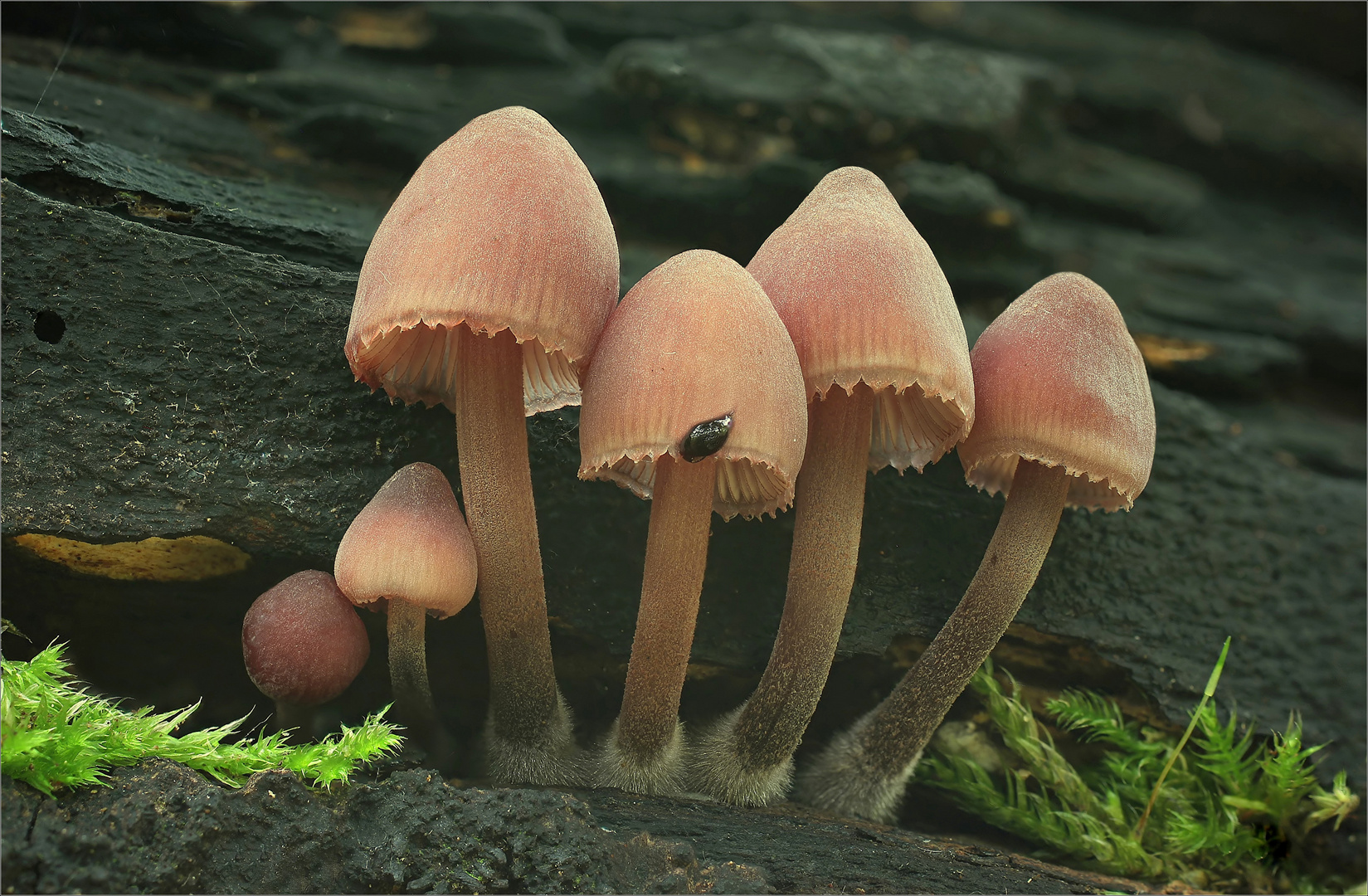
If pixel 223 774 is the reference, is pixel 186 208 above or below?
above

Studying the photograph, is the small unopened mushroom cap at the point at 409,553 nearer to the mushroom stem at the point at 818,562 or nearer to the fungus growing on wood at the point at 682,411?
the fungus growing on wood at the point at 682,411

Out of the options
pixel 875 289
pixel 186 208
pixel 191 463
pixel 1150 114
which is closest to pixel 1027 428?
pixel 875 289

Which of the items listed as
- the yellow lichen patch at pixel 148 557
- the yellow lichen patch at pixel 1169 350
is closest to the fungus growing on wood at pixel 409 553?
the yellow lichen patch at pixel 148 557

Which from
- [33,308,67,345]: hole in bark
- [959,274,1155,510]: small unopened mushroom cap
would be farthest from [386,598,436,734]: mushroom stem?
[959,274,1155,510]: small unopened mushroom cap

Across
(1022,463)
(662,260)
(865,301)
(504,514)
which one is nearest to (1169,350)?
(1022,463)

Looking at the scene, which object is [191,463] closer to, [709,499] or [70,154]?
[70,154]

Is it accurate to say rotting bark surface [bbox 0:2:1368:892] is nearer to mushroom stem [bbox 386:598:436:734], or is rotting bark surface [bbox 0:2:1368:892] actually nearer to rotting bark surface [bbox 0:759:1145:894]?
rotting bark surface [bbox 0:759:1145:894]
